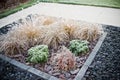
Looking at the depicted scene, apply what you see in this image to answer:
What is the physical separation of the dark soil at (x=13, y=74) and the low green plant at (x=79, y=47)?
93cm

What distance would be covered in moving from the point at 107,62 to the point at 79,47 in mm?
592

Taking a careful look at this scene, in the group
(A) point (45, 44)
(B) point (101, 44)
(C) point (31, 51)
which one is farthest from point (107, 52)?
(C) point (31, 51)

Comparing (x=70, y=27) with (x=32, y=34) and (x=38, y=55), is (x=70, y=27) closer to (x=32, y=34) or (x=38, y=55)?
(x=32, y=34)

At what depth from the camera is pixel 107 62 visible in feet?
9.87

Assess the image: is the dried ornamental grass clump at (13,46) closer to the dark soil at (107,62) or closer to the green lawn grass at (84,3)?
the dark soil at (107,62)

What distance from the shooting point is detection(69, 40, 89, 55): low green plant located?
10.6 ft

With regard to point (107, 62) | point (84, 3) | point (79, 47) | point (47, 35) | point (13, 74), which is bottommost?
point (13, 74)

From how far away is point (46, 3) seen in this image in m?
6.96

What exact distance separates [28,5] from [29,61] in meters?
4.00

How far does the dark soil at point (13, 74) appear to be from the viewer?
281cm

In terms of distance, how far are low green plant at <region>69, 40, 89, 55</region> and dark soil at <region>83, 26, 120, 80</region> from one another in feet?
0.89

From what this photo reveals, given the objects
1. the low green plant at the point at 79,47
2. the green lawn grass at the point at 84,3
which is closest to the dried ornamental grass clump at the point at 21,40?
the low green plant at the point at 79,47

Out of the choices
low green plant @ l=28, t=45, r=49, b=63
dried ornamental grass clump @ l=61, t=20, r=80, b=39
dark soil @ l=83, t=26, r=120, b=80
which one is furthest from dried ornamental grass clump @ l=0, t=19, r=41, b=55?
dark soil @ l=83, t=26, r=120, b=80

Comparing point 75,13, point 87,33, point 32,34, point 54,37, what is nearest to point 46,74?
point 54,37
